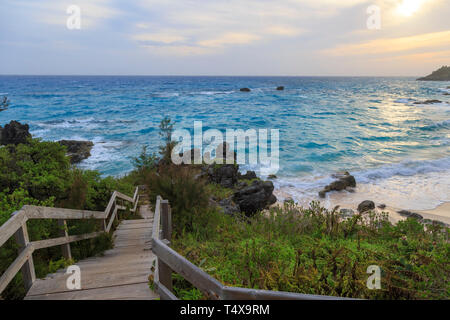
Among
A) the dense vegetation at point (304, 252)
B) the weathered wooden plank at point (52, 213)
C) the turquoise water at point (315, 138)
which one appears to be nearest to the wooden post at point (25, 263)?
the weathered wooden plank at point (52, 213)

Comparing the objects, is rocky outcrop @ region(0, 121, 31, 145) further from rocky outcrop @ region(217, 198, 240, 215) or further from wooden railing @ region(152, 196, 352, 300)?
wooden railing @ region(152, 196, 352, 300)

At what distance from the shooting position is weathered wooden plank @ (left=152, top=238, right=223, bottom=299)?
193cm

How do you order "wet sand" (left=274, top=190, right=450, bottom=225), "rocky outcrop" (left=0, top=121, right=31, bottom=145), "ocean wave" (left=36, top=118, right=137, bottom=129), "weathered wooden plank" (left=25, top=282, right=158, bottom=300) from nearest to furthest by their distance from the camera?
"weathered wooden plank" (left=25, top=282, right=158, bottom=300), "wet sand" (left=274, top=190, right=450, bottom=225), "rocky outcrop" (left=0, top=121, right=31, bottom=145), "ocean wave" (left=36, top=118, right=137, bottom=129)

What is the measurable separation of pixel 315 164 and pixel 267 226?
51.8 ft

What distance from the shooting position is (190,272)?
2230 millimetres

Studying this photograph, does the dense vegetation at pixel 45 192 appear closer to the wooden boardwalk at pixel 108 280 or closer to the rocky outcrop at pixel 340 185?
the wooden boardwalk at pixel 108 280

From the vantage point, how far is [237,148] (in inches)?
1027

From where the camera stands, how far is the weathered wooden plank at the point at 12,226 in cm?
314

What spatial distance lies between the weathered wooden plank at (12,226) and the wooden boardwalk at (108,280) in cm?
90

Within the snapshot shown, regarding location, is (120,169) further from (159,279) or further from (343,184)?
(159,279)

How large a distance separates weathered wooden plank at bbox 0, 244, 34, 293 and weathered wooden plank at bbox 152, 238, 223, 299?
1.76m

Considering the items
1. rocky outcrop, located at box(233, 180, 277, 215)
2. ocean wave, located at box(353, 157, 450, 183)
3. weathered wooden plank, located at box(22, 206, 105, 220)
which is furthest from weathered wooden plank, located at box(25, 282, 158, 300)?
ocean wave, located at box(353, 157, 450, 183)

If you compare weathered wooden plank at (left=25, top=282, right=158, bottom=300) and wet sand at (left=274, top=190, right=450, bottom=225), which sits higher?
weathered wooden plank at (left=25, top=282, right=158, bottom=300)
